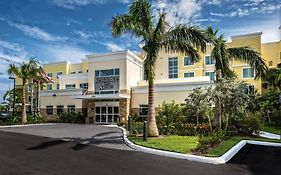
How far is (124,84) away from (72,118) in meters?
8.17

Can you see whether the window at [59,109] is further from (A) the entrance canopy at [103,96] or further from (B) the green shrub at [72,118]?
(A) the entrance canopy at [103,96]

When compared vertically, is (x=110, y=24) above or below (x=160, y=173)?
above

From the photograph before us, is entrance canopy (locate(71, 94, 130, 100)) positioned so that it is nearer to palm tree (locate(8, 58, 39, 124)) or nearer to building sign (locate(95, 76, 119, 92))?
building sign (locate(95, 76, 119, 92))

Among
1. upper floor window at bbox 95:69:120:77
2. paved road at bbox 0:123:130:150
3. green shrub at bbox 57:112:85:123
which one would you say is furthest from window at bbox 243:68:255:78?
paved road at bbox 0:123:130:150

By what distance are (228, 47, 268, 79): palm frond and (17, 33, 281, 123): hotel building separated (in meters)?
8.62

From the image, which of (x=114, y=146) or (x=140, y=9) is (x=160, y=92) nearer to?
(x=140, y=9)

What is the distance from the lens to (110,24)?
16.1 metres

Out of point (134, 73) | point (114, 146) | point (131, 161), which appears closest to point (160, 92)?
point (134, 73)

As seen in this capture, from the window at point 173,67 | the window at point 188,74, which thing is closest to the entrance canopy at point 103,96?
the window at point 173,67

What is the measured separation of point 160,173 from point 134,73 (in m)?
26.9

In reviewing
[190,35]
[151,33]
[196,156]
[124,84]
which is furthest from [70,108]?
[196,156]

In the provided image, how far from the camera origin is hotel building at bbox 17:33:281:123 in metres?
30.6

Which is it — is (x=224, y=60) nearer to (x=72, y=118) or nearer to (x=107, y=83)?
(x=107, y=83)

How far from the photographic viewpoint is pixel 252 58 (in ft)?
60.5
